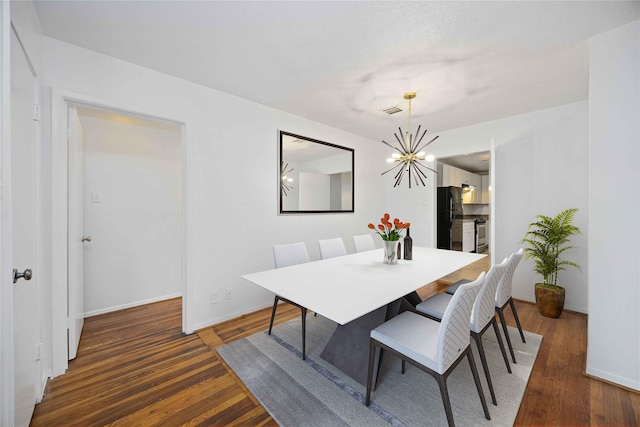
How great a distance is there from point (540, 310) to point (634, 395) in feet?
4.22

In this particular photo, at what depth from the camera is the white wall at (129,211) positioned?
287 cm

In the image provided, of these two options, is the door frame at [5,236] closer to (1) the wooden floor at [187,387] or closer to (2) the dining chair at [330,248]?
(1) the wooden floor at [187,387]

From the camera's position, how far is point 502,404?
1590 mm

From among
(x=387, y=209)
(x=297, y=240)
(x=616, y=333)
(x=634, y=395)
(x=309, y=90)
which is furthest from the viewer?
(x=387, y=209)

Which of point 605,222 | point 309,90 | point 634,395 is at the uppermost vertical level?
point 309,90

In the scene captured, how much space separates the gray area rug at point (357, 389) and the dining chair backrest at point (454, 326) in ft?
1.44

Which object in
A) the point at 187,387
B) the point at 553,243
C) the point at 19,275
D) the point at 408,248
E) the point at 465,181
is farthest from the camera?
the point at 465,181

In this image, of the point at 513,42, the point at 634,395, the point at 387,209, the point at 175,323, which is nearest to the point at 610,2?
the point at 513,42

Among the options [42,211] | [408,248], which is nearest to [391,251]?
[408,248]

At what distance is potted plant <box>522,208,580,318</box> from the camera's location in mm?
2805

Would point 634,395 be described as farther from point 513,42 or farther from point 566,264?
point 513,42

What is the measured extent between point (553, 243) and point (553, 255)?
0.49 ft

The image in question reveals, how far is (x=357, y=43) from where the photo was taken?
193cm

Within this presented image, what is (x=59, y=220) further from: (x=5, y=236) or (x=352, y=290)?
(x=352, y=290)
